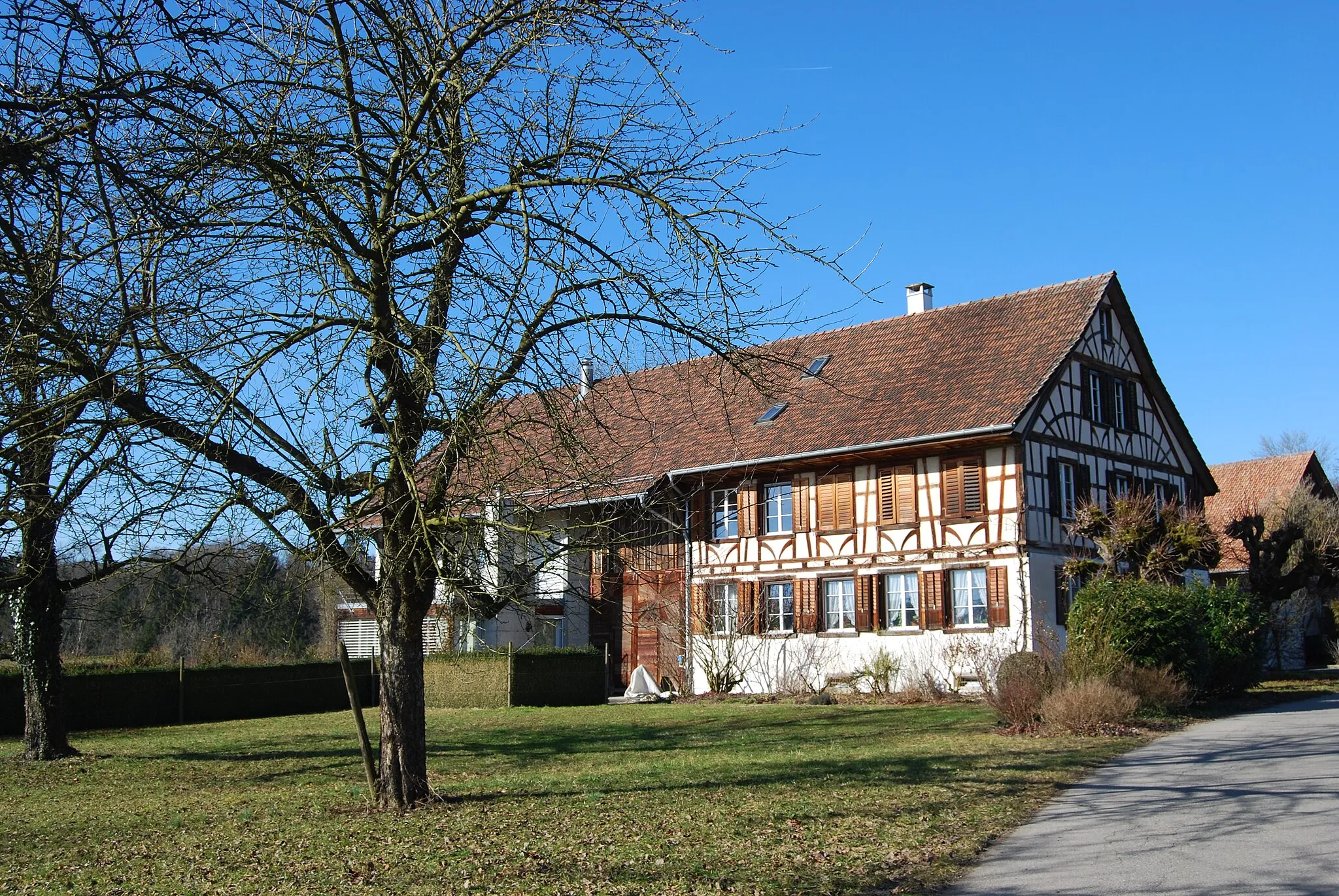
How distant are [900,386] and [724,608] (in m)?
6.39

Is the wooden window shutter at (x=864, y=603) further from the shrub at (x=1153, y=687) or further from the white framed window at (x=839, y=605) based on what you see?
the shrub at (x=1153, y=687)

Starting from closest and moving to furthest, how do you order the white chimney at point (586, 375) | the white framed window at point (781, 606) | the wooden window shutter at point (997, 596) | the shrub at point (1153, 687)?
the white chimney at point (586, 375), the shrub at point (1153, 687), the wooden window shutter at point (997, 596), the white framed window at point (781, 606)

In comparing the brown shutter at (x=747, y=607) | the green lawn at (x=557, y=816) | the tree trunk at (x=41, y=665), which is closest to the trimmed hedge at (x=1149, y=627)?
the green lawn at (x=557, y=816)

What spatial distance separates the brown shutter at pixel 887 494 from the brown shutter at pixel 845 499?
63 centimetres

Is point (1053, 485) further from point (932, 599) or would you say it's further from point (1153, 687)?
point (1153, 687)

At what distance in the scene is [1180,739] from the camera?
44.4 feet

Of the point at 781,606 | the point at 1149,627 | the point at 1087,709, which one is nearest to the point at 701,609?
the point at 781,606

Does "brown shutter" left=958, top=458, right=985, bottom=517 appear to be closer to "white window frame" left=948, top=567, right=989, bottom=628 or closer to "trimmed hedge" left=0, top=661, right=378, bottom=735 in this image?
"white window frame" left=948, top=567, right=989, bottom=628

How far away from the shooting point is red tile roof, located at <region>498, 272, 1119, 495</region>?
23.5m

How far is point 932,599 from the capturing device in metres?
23.5

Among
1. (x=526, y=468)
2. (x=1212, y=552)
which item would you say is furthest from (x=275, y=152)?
(x=1212, y=552)

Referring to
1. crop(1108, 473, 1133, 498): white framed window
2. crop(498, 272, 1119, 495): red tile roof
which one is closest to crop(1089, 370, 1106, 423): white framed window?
crop(1108, 473, 1133, 498): white framed window

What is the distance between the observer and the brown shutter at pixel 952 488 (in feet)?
76.9

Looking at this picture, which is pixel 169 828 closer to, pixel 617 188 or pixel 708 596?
pixel 617 188
